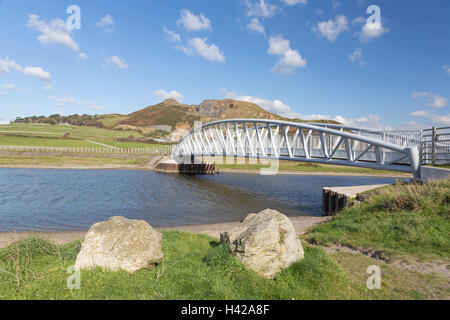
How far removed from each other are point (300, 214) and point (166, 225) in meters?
11.0

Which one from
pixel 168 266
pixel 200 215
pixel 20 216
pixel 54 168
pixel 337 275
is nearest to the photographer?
pixel 337 275

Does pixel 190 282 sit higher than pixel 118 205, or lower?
higher

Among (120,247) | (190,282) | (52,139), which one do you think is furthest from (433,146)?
(52,139)

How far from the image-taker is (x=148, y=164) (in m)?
60.9

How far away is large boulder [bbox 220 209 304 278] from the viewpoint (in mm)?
5723

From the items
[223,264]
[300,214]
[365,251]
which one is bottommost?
[300,214]

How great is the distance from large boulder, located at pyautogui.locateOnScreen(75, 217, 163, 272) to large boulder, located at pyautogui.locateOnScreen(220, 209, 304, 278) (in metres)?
1.97

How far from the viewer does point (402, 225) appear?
9.09 metres

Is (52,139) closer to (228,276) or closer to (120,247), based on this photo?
(120,247)

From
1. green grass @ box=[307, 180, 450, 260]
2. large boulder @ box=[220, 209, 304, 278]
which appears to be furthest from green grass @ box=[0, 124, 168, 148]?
large boulder @ box=[220, 209, 304, 278]

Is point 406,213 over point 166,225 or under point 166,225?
over

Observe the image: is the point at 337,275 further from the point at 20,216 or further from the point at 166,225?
the point at 20,216

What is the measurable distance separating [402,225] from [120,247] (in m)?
9.21
